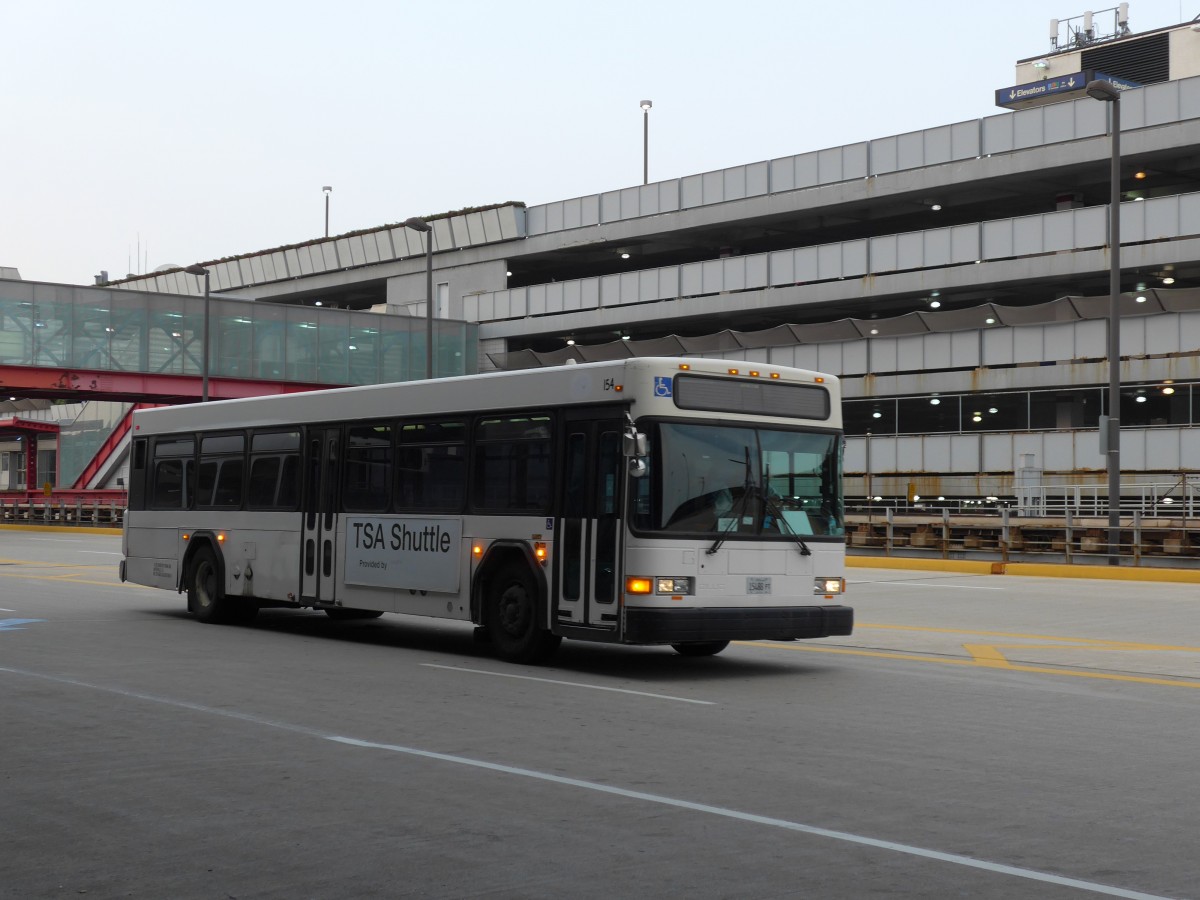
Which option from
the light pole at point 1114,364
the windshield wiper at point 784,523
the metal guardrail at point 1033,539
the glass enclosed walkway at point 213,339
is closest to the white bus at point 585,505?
the windshield wiper at point 784,523

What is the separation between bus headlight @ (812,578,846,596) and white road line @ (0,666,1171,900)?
5.72 meters

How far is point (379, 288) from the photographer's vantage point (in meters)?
74.9

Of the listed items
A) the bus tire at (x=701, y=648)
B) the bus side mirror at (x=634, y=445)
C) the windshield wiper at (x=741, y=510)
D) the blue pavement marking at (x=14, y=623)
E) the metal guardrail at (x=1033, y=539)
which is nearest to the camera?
the bus side mirror at (x=634, y=445)

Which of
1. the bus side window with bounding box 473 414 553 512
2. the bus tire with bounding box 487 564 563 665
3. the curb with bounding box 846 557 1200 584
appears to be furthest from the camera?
the curb with bounding box 846 557 1200 584

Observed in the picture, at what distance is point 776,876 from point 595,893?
80cm

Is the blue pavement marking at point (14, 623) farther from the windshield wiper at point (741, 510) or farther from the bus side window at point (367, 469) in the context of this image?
the windshield wiper at point (741, 510)

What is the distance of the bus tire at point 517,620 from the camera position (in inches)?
565

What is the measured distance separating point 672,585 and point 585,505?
114cm

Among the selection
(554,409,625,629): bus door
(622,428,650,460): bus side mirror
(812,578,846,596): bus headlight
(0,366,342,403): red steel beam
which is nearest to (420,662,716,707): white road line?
(554,409,625,629): bus door

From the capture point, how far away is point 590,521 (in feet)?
45.3

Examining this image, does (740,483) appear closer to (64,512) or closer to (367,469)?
(367,469)

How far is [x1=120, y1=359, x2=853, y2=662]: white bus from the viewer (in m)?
13.5

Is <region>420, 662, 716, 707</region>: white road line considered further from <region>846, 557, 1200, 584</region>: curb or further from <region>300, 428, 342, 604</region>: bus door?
<region>846, 557, 1200, 584</region>: curb

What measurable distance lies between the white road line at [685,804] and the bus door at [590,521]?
146 inches
